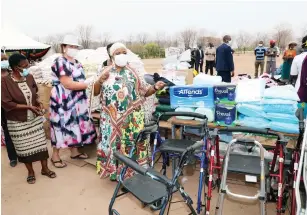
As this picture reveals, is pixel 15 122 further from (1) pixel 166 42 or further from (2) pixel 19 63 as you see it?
(1) pixel 166 42

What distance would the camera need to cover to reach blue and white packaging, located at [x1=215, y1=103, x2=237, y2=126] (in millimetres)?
3031

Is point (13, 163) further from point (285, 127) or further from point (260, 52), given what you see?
point (260, 52)

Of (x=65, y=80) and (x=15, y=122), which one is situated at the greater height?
(x=65, y=80)

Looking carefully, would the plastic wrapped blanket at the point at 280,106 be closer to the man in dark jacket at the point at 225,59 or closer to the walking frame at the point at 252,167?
the walking frame at the point at 252,167

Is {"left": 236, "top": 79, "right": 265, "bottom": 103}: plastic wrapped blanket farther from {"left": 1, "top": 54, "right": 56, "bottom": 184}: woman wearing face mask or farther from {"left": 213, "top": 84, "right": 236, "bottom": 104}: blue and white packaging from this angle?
{"left": 1, "top": 54, "right": 56, "bottom": 184}: woman wearing face mask

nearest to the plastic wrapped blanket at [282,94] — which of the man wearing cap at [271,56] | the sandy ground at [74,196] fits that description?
the sandy ground at [74,196]

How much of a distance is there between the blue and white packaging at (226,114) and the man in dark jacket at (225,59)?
4754 millimetres

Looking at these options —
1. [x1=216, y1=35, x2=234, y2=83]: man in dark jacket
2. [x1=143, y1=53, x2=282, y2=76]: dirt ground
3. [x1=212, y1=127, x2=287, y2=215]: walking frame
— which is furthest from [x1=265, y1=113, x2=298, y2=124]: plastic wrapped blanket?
[x1=143, y1=53, x2=282, y2=76]: dirt ground

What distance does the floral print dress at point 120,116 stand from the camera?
124 inches

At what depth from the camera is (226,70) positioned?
766 centimetres

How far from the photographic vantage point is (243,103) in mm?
3018

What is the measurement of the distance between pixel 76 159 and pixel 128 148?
140cm

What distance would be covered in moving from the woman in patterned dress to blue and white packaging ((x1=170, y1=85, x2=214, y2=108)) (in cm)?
29

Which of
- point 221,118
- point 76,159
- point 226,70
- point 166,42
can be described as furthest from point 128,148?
point 166,42
